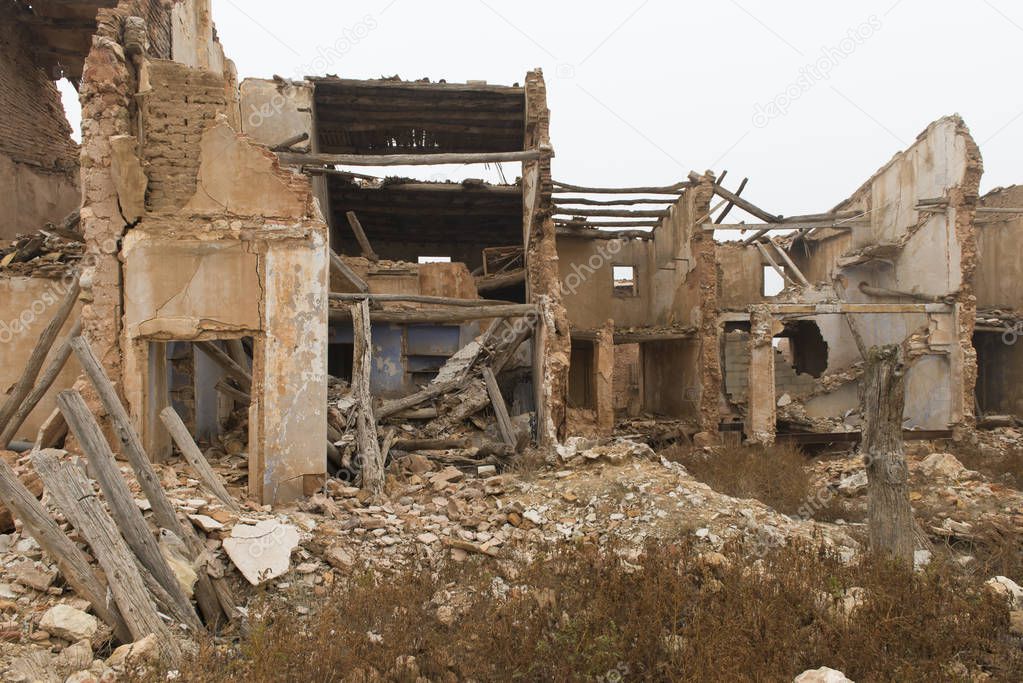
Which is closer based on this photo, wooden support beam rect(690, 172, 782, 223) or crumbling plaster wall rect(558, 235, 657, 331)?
wooden support beam rect(690, 172, 782, 223)

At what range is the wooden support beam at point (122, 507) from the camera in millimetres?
4426

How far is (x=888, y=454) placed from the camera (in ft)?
18.0

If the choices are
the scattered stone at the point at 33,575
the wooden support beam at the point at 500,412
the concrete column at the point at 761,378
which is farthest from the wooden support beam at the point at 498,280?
the scattered stone at the point at 33,575

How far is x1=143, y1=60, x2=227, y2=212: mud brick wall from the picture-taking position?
284 inches

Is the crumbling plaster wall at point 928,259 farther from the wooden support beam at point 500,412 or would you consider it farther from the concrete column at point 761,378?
the wooden support beam at point 500,412

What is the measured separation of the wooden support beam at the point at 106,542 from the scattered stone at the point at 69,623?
201mm

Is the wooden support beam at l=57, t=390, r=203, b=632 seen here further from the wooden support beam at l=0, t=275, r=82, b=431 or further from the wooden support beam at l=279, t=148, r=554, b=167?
the wooden support beam at l=279, t=148, r=554, b=167

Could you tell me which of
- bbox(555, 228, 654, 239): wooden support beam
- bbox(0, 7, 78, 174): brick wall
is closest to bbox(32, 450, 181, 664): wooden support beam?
bbox(0, 7, 78, 174): brick wall

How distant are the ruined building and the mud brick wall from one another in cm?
3

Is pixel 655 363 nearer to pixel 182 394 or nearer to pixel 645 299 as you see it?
pixel 645 299

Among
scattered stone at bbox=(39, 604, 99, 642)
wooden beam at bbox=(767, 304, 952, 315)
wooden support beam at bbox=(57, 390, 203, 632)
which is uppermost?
wooden beam at bbox=(767, 304, 952, 315)

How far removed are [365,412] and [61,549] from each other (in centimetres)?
491

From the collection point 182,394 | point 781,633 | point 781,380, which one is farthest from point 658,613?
point 781,380

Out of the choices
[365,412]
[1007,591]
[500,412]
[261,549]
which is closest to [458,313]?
[500,412]
